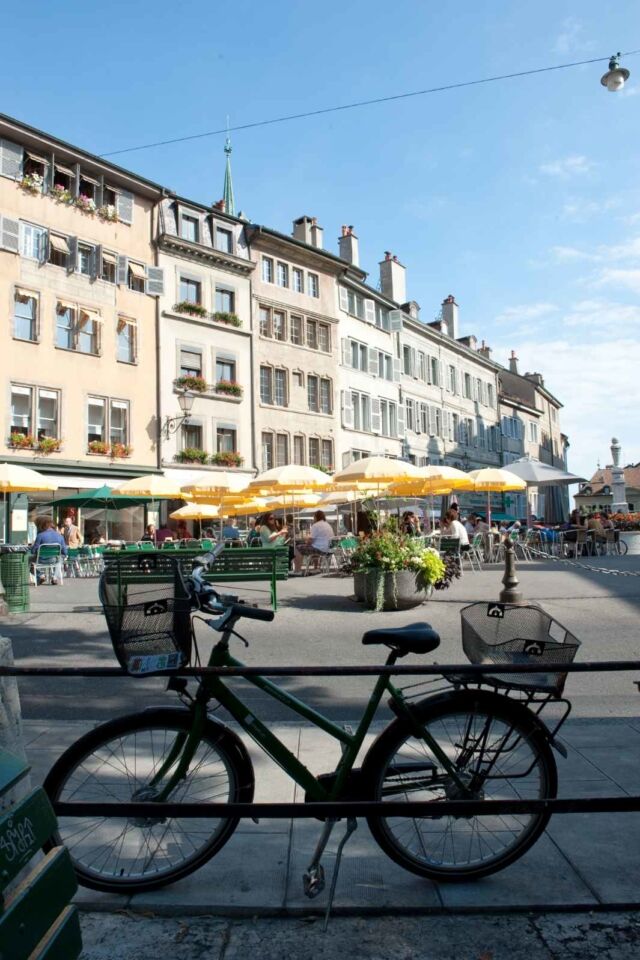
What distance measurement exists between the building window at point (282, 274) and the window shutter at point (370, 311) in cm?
619

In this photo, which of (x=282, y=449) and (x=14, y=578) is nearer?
(x=14, y=578)

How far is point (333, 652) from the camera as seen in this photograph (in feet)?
28.3

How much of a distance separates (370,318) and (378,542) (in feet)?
108

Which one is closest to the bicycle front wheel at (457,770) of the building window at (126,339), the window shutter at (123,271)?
the building window at (126,339)

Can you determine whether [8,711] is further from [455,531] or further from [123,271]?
[123,271]

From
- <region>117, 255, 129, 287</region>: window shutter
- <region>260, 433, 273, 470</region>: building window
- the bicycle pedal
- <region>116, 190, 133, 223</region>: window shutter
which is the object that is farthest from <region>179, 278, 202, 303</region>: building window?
the bicycle pedal

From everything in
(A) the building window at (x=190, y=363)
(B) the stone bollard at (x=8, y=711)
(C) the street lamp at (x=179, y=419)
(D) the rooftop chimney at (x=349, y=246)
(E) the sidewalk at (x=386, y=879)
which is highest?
(D) the rooftop chimney at (x=349, y=246)

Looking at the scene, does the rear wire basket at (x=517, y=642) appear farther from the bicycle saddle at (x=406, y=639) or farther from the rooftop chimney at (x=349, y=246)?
the rooftop chimney at (x=349, y=246)

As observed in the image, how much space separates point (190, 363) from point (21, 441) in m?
8.72

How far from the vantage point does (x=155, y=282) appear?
31297mm

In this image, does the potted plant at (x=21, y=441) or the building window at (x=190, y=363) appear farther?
the building window at (x=190, y=363)

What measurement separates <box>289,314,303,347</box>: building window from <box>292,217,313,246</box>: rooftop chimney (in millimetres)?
4598

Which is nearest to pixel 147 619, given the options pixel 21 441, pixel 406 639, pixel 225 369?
pixel 406 639

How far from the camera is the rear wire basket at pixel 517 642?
3043mm
